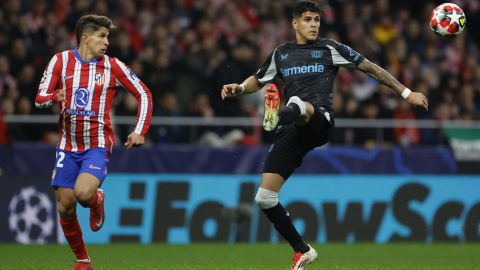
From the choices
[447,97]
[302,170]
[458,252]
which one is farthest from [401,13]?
[458,252]

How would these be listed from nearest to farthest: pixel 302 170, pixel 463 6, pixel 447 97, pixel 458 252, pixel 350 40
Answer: pixel 458 252
pixel 302 170
pixel 447 97
pixel 350 40
pixel 463 6

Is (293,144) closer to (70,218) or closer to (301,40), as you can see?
(301,40)

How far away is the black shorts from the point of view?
19.0ft

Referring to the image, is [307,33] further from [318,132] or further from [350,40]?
[350,40]

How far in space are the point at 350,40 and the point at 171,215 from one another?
6.00m

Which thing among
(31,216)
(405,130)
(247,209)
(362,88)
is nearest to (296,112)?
(247,209)

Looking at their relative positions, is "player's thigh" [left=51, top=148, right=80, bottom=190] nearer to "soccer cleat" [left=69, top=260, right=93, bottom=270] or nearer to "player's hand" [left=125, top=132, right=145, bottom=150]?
"player's hand" [left=125, top=132, right=145, bottom=150]

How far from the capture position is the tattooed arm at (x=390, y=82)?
18.2 ft

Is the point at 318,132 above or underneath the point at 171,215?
above

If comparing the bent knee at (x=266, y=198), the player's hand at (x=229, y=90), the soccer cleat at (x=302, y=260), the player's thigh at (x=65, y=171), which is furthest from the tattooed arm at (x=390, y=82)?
the player's thigh at (x=65, y=171)

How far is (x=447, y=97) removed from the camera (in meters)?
12.3

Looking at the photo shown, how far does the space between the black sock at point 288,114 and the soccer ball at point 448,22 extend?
1.87 m

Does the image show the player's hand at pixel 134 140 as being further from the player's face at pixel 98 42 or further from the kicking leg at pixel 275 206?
the kicking leg at pixel 275 206

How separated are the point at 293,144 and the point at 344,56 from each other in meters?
0.95
